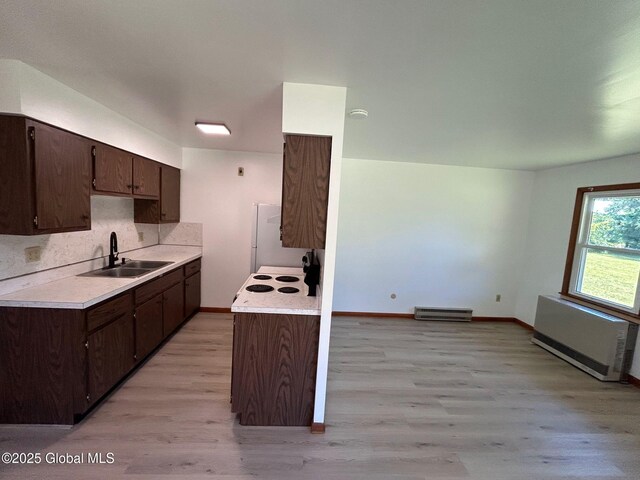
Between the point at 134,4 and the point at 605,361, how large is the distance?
4.89m

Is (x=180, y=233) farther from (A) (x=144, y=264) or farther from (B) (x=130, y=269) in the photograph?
(B) (x=130, y=269)

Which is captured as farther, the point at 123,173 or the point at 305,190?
the point at 123,173

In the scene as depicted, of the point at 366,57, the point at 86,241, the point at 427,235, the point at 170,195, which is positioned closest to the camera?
the point at 366,57

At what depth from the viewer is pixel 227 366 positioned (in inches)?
107

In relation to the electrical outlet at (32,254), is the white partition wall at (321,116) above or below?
above

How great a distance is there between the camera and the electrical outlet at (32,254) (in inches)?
79.6

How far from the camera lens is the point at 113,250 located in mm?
2850

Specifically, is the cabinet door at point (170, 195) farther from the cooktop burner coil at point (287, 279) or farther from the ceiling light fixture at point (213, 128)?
the cooktop burner coil at point (287, 279)

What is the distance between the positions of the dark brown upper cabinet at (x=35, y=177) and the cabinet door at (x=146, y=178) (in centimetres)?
79

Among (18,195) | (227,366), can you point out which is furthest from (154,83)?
(227,366)

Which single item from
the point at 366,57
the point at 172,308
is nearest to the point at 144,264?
the point at 172,308

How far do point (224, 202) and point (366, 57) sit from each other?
10.2ft

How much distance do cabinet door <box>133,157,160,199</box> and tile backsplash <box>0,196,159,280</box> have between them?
0.36 meters

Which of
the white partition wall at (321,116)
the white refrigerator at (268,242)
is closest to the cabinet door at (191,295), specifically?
the white refrigerator at (268,242)
